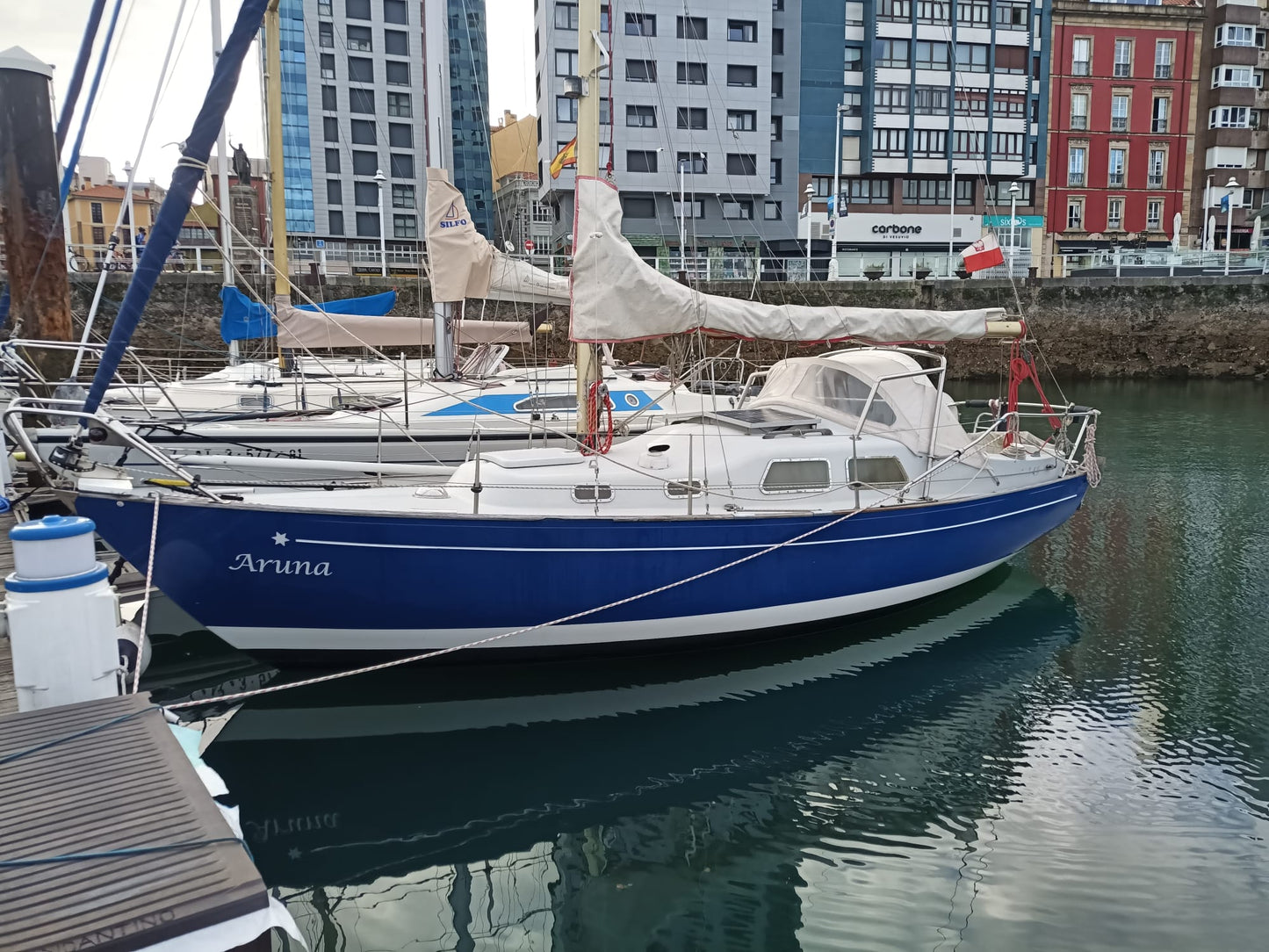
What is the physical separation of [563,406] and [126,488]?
30.8ft

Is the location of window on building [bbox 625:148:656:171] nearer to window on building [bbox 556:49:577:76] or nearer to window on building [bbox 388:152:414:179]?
window on building [bbox 556:49:577:76]

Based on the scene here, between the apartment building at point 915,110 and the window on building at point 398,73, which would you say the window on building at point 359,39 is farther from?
the apartment building at point 915,110

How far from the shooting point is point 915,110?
4959 centimetres

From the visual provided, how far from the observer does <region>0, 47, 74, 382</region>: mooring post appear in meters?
11.7

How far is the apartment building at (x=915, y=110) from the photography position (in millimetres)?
49312

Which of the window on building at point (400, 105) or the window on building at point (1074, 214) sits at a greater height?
the window on building at point (400, 105)

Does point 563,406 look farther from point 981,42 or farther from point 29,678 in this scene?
point 981,42

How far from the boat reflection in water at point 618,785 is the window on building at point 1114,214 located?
51.7m

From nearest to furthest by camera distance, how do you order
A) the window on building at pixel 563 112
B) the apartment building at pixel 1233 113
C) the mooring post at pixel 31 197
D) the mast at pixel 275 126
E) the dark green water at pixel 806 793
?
the dark green water at pixel 806 793, the mooring post at pixel 31 197, the mast at pixel 275 126, the window on building at pixel 563 112, the apartment building at pixel 1233 113

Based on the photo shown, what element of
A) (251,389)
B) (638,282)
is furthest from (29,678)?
(251,389)

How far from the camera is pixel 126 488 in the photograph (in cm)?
771

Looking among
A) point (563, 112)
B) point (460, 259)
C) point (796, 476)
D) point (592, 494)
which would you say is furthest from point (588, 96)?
point (563, 112)

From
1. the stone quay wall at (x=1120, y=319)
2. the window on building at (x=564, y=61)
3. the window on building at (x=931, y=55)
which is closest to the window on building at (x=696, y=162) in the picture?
the window on building at (x=564, y=61)

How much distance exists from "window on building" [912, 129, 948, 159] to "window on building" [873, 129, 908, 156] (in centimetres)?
59
